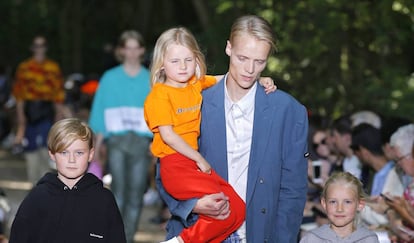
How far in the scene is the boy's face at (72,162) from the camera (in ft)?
20.4

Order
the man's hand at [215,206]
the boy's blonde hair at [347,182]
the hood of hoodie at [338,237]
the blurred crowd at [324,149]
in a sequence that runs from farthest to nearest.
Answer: the blurred crowd at [324,149] < the boy's blonde hair at [347,182] < the hood of hoodie at [338,237] < the man's hand at [215,206]

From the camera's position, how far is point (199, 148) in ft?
20.7

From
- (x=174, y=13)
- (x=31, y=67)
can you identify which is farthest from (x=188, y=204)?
(x=174, y=13)

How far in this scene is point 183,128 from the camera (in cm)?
624

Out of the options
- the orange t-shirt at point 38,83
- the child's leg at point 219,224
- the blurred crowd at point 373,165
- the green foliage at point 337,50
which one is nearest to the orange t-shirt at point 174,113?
the child's leg at point 219,224

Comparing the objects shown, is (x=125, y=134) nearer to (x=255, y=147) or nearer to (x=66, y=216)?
(x=66, y=216)

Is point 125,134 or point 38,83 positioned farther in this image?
point 38,83

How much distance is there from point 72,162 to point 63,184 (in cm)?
14

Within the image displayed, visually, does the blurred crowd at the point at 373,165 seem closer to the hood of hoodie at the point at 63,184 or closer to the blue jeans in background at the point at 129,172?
the blue jeans in background at the point at 129,172

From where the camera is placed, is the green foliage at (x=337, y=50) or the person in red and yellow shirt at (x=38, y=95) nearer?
the green foliage at (x=337, y=50)

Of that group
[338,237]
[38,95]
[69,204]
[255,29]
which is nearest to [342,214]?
[338,237]

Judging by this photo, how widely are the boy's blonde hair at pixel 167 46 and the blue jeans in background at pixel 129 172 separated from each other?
4.52 m

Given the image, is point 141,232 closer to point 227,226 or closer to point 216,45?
point 216,45

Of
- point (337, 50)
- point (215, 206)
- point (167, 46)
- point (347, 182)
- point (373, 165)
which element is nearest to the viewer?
point (215, 206)
